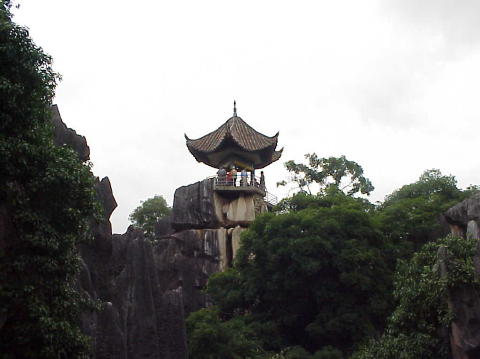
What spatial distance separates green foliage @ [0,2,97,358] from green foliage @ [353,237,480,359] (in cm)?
786

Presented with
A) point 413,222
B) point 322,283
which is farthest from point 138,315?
point 413,222

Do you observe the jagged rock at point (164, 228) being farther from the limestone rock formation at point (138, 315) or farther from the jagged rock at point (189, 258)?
the limestone rock formation at point (138, 315)

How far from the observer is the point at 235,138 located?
2819cm

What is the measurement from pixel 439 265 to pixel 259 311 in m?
7.22

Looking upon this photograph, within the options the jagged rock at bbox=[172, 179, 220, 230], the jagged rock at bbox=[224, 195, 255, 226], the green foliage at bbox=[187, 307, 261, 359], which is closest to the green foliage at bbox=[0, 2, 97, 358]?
the green foliage at bbox=[187, 307, 261, 359]

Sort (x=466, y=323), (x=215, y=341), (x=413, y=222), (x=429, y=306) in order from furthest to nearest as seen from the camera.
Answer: (x=413, y=222) → (x=215, y=341) → (x=429, y=306) → (x=466, y=323)

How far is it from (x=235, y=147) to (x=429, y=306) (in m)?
16.0

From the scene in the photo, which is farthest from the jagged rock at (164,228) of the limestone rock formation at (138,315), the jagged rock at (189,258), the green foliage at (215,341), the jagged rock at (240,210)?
the limestone rock formation at (138,315)

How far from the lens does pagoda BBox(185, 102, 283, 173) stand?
28.3 metres

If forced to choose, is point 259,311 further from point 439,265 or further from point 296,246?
point 439,265

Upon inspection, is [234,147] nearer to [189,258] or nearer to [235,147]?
[235,147]

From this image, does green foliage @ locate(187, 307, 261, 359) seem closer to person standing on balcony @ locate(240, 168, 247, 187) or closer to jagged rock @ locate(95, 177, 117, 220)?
jagged rock @ locate(95, 177, 117, 220)

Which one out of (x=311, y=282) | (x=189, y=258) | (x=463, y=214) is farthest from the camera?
(x=189, y=258)

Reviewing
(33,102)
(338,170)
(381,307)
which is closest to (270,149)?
(338,170)
